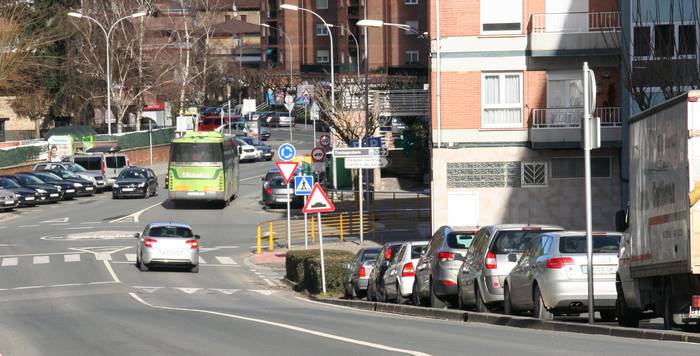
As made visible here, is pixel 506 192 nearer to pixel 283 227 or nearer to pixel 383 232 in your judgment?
pixel 383 232

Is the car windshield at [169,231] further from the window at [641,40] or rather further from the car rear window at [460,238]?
the car rear window at [460,238]

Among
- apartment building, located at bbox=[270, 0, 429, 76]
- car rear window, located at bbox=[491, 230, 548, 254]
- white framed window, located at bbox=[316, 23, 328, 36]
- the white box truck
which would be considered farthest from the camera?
white framed window, located at bbox=[316, 23, 328, 36]

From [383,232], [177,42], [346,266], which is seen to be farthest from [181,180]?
[177,42]

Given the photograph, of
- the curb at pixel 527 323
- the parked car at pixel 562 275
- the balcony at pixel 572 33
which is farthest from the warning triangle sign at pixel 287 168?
the parked car at pixel 562 275

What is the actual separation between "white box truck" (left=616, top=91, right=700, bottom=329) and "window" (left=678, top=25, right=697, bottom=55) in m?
18.4

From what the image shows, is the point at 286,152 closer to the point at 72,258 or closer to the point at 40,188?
the point at 72,258

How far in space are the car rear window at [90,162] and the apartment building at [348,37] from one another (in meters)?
38.4

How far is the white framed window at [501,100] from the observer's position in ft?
133

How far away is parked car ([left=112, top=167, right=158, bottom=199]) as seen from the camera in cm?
6391

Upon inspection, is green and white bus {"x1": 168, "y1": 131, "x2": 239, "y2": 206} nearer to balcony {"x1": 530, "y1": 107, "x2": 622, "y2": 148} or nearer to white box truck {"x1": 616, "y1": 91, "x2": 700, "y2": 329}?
balcony {"x1": 530, "y1": 107, "x2": 622, "y2": 148}

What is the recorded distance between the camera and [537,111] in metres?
40.5

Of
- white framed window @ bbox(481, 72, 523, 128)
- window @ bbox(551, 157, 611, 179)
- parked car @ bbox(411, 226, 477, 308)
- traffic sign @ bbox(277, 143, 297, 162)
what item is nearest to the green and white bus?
traffic sign @ bbox(277, 143, 297, 162)

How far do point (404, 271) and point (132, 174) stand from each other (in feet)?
134

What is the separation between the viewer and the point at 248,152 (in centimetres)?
8838
